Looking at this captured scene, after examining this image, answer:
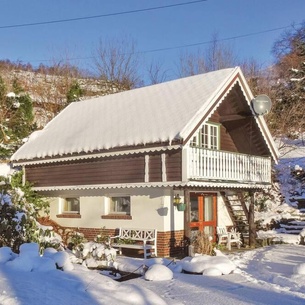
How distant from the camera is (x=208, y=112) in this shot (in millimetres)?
13797

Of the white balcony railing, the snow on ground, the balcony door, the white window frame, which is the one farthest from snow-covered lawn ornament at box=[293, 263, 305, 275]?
the white window frame

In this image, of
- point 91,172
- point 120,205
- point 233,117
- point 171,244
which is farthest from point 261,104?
point 91,172

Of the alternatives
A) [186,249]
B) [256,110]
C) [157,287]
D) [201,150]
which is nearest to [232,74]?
[256,110]

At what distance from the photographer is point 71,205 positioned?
59.1 ft

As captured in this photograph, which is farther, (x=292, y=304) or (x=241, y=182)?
(x=241, y=182)

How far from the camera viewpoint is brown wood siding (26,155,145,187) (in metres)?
14.2

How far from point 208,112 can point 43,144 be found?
7524 mm

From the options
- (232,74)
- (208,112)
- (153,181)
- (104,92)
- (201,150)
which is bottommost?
(153,181)

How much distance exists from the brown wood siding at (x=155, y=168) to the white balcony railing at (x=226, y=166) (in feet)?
3.38

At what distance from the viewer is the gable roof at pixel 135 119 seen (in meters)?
13.6

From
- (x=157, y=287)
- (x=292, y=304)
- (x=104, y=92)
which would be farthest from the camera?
(x=104, y=92)

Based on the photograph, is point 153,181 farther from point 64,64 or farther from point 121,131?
point 64,64

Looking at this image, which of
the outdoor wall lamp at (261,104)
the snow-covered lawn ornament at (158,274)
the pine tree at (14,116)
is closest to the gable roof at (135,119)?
the outdoor wall lamp at (261,104)

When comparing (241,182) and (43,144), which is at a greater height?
(43,144)
